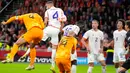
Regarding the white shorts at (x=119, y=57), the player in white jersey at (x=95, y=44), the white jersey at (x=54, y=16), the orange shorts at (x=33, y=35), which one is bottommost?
the white shorts at (x=119, y=57)

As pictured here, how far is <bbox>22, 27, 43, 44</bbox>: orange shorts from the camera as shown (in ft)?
51.9

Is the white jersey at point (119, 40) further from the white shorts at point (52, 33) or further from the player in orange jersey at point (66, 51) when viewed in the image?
the player in orange jersey at point (66, 51)

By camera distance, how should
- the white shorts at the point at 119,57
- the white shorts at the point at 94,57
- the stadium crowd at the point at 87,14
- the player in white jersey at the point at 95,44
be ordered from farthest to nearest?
the stadium crowd at the point at 87,14
the white shorts at the point at 119,57
the player in white jersey at the point at 95,44
the white shorts at the point at 94,57

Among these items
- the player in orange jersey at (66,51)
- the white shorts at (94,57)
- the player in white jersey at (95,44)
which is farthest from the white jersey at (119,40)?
the player in orange jersey at (66,51)

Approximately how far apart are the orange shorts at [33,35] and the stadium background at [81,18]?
10.2m

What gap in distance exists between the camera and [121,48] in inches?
698

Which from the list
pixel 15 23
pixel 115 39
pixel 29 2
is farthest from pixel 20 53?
pixel 115 39

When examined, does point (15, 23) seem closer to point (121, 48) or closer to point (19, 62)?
point (19, 62)

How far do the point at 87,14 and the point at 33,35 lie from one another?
45.8 feet

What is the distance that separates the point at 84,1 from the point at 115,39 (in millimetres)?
13090

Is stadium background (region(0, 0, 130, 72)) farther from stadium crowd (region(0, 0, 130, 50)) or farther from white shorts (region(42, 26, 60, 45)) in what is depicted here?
white shorts (region(42, 26, 60, 45))

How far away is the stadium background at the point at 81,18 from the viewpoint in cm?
2688

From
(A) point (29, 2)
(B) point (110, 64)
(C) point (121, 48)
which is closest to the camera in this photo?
(C) point (121, 48)

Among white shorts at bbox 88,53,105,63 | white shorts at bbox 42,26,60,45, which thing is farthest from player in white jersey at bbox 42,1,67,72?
white shorts at bbox 88,53,105,63
